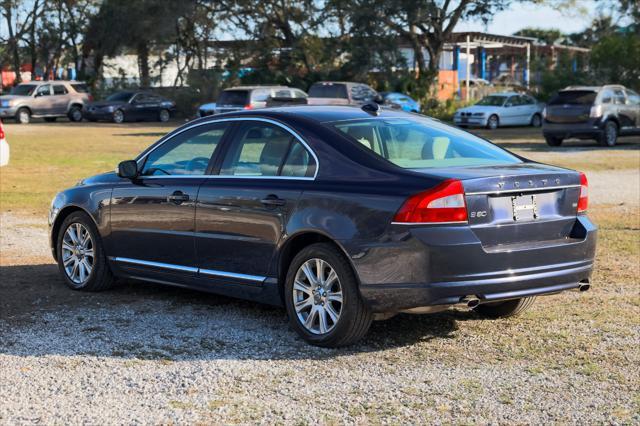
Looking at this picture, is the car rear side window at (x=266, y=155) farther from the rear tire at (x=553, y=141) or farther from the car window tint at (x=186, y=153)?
the rear tire at (x=553, y=141)

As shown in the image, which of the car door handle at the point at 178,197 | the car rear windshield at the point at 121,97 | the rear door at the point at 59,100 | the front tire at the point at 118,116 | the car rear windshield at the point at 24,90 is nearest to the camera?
the car door handle at the point at 178,197

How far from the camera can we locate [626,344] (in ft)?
22.0

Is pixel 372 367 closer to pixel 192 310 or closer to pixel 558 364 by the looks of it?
pixel 558 364

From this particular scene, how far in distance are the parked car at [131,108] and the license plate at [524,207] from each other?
4083 cm

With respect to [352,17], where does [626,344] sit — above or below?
below

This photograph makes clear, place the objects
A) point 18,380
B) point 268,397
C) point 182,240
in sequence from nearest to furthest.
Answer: point 268,397
point 18,380
point 182,240

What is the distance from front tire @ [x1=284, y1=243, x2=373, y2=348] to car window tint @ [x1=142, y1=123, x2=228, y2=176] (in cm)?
139

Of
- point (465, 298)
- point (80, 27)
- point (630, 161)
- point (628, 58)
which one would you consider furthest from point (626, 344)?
point (80, 27)

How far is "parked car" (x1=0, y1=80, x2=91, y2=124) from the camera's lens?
44.5 metres

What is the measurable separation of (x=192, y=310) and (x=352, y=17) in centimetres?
4294

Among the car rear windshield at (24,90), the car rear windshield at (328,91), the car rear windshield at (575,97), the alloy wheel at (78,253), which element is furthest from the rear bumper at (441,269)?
the car rear windshield at (24,90)

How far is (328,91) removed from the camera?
114 ft

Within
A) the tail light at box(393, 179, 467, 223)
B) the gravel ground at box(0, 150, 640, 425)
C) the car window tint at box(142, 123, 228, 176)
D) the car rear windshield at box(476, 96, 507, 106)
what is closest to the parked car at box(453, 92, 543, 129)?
the car rear windshield at box(476, 96, 507, 106)

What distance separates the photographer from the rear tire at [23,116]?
147 ft
